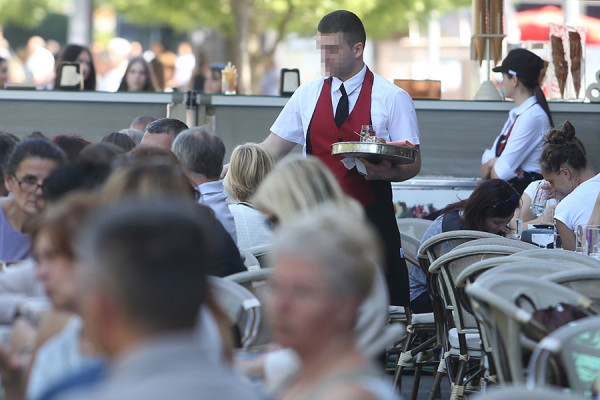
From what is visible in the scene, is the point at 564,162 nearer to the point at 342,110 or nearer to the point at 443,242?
the point at 443,242

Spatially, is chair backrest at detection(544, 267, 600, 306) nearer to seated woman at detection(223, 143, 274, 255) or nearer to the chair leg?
the chair leg

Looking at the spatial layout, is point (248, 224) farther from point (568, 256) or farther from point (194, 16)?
point (194, 16)

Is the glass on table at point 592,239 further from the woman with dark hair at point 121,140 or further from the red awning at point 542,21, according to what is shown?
the red awning at point 542,21

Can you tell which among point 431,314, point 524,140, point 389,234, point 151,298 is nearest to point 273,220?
point 151,298

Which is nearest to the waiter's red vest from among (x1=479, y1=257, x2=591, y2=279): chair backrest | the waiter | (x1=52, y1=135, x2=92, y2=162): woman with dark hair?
the waiter

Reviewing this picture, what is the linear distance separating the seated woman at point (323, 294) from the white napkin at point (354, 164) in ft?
9.74

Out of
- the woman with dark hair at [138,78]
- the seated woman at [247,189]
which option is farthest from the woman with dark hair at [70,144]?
the woman with dark hair at [138,78]

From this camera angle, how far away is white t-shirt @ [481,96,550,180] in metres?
8.04

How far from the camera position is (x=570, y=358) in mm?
3037

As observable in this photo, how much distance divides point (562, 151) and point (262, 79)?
16.3 metres

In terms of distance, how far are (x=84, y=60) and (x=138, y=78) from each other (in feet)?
1.81

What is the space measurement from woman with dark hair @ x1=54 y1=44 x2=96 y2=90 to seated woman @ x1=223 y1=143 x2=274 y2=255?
440cm

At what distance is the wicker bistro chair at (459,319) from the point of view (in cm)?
483

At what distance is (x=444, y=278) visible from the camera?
4.98 meters
